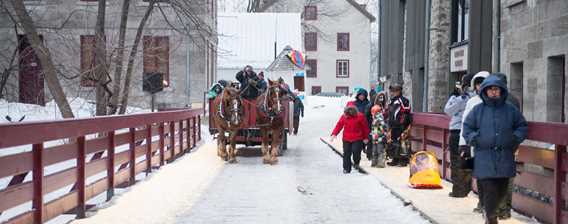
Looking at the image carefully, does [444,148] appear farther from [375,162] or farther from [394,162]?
[394,162]

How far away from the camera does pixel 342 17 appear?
2918 inches

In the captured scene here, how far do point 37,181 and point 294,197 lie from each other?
4.50m

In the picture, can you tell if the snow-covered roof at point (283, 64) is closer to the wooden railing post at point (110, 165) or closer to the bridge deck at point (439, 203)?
the bridge deck at point (439, 203)

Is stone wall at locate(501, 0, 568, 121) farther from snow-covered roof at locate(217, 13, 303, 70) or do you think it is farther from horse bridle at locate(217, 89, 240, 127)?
snow-covered roof at locate(217, 13, 303, 70)

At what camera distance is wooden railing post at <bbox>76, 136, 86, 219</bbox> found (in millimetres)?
9000

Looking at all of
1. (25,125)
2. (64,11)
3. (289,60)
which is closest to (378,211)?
(25,125)

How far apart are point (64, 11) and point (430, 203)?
27501 mm

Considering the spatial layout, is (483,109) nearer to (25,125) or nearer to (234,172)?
(25,125)

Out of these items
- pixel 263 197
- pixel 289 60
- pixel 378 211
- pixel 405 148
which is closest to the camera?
pixel 378 211

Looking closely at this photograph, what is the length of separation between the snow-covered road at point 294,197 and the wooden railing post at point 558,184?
1.63 m

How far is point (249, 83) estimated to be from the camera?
1753 centimetres

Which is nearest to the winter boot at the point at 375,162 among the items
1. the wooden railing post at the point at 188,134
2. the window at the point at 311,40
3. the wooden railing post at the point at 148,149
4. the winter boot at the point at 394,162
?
the winter boot at the point at 394,162

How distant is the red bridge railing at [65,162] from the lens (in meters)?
7.03

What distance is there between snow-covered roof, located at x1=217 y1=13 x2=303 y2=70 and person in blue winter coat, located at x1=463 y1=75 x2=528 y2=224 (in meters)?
45.2
